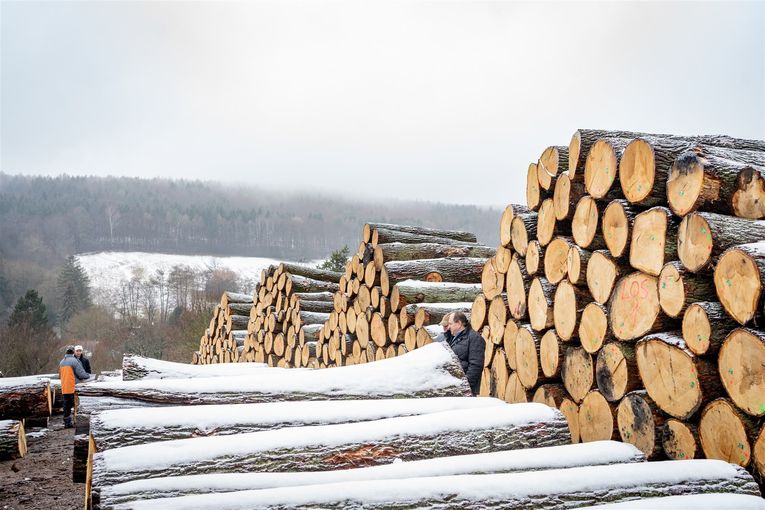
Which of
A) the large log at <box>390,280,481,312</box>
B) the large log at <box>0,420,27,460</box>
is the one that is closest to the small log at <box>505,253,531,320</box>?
the large log at <box>390,280,481,312</box>

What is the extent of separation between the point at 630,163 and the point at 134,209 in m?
93.2

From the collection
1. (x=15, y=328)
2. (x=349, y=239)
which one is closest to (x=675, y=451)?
(x=15, y=328)

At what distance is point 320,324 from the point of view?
9.99m

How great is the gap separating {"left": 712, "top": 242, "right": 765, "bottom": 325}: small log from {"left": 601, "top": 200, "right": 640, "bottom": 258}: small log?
0.72 meters

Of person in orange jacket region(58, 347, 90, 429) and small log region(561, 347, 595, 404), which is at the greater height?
small log region(561, 347, 595, 404)

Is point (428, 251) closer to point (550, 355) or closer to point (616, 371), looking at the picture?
point (550, 355)

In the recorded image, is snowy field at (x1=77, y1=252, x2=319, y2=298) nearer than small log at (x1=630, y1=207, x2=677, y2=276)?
No

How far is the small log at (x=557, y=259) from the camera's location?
4320mm

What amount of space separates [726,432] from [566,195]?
6.44 ft

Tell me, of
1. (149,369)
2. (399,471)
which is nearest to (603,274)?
(399,471)

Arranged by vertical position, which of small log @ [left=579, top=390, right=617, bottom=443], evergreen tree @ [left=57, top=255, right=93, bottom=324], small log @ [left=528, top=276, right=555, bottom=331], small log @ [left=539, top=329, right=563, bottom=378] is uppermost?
small log @ [left=528, top=276, right=555, bottom=331]

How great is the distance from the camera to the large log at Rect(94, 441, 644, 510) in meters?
2.48

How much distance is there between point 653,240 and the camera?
340 cm

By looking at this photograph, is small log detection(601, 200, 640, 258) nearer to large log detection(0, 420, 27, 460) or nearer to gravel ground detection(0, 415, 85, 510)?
gravel ground detection(0, 415, 85, 510)
